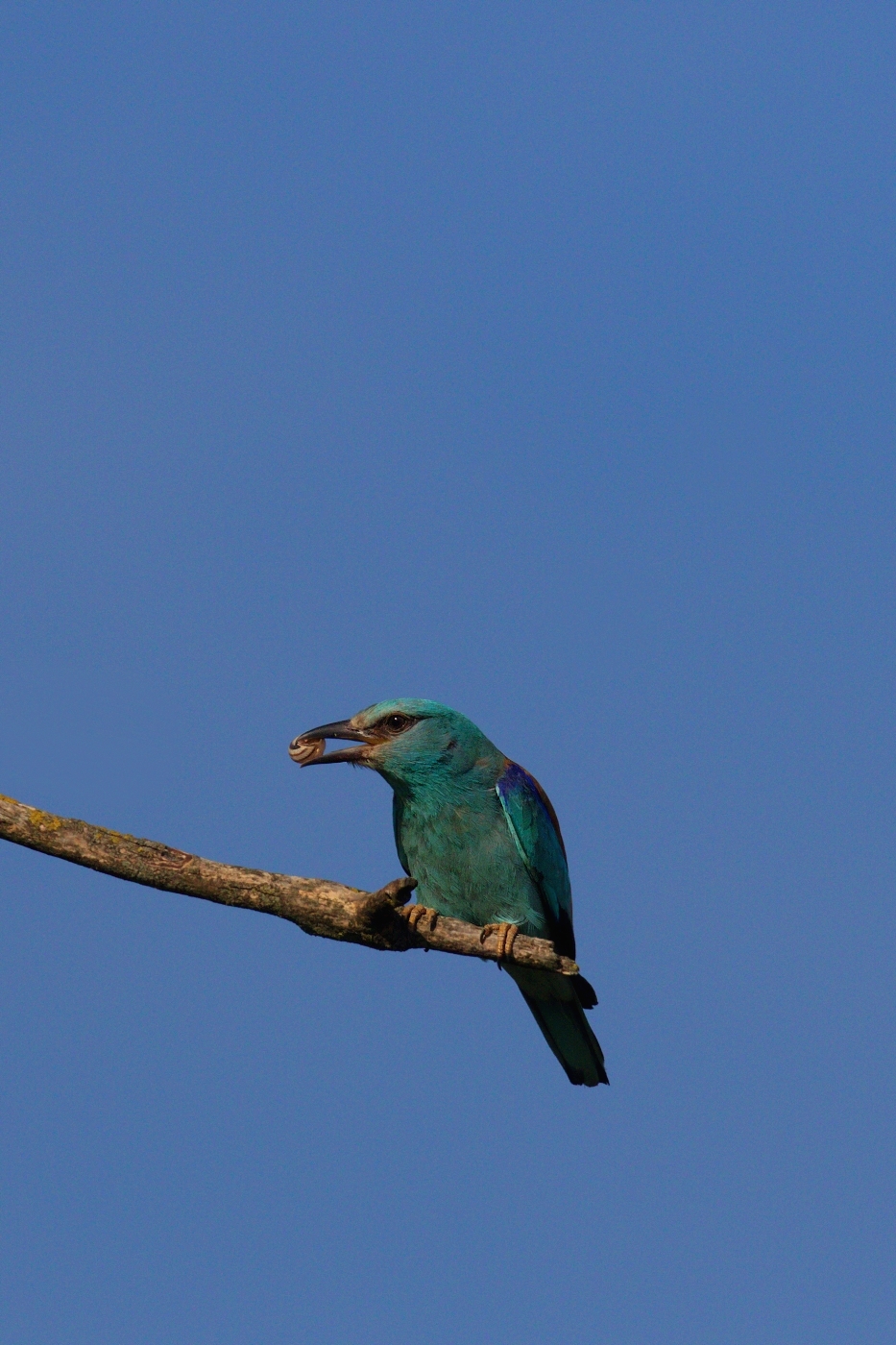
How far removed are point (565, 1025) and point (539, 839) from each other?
4.83 feet

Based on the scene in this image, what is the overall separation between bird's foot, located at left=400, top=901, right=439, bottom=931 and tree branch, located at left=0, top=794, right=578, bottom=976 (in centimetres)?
21

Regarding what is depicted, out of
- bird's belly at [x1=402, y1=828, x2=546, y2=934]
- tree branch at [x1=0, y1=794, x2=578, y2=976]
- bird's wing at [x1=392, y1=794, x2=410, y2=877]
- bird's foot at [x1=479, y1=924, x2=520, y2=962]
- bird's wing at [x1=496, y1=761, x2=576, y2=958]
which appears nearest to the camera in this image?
tree branch at [x1=0, y1=794, x2=578, y2=976]

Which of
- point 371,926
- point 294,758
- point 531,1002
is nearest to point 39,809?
point 371,926

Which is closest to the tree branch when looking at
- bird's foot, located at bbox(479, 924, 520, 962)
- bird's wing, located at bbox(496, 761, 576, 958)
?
bird's foot, located at bbox(479, 924, 520, 962)

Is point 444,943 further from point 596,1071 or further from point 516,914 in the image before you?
point 596,1071

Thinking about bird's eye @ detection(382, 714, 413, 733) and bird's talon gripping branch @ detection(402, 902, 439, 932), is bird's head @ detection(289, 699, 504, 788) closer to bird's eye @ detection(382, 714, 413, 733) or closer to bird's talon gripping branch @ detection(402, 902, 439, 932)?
bird's eye @ detection(382, 714, 413, 733)

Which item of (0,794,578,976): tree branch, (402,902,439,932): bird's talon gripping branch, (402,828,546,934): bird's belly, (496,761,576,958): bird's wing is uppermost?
(496,761,576,958): bird's wing

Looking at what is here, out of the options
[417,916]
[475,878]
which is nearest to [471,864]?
[475,878]

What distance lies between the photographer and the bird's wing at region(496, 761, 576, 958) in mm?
9438

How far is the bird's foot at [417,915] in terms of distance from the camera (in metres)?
7.51

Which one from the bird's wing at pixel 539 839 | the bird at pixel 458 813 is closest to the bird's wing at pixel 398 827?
the bird at pixel 458 813

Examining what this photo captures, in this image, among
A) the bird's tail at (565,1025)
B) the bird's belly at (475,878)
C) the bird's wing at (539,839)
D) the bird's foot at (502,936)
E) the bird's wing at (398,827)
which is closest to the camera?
the bird's foot at (502,936)

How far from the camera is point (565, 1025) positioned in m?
10.0

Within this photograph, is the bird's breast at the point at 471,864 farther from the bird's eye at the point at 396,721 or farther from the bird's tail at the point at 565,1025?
the bird's tail at the point at 565,1025
